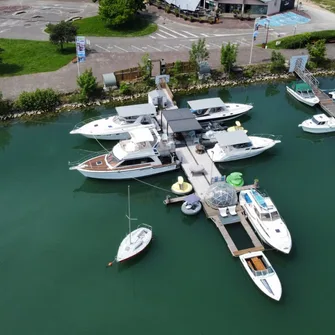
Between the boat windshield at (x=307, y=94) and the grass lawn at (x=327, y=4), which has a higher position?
the grass lawn at (x=327, y=4)

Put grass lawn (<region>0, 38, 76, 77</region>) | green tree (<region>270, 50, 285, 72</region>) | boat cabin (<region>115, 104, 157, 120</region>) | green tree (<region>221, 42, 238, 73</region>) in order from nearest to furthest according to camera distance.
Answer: boat cabin (<region>115, 104, 157, 120</region>), green tree (<region>221, 42, 238, 73</region>), grass lawn (<region>0, 38, 76, 77</region>), green tree (<region>270, 50, 285, 72</region>)

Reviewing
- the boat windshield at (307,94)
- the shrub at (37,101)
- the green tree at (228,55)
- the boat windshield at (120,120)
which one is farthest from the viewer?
the green tree at (228,55)

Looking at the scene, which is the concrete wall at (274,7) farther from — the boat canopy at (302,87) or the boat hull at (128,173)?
the boat hull at (128,173)

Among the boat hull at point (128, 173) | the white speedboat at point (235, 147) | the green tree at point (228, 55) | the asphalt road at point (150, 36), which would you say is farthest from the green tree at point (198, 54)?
the boat hull at point (128, 173)

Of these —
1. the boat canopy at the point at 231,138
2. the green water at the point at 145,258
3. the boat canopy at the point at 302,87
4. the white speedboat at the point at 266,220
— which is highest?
the boat canopy at the point at 302,87

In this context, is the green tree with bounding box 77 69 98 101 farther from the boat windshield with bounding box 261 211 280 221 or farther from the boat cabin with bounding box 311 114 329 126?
the boat windshield with bounding box 261 211 280 221

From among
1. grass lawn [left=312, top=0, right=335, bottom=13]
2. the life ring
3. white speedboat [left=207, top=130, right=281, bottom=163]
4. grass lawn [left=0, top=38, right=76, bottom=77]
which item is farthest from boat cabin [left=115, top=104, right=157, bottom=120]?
grass lawn [left=312, top=0, right=335, bottom=13]
